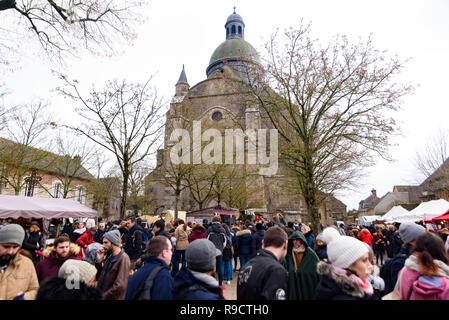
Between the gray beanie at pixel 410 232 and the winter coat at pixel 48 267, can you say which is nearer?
the gray beanie at pixel 410 232

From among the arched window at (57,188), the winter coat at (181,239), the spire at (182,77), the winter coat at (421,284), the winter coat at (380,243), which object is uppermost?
the spire at (182,77)

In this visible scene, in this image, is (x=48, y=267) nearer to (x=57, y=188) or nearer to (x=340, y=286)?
(x=340, y=286)

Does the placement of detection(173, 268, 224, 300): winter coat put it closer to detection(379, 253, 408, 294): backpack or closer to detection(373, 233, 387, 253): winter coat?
detection(379, 253, 408, 294): backpack

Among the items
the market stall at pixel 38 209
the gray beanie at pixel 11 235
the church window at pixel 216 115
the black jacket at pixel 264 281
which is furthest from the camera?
the church window at pixel 216 115

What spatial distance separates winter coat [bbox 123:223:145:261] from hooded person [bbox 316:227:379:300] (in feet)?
17.1

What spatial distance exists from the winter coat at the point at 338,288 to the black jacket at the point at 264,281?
44 centimetres

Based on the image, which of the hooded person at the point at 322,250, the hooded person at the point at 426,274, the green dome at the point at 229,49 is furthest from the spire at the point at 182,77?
the hooded person at the point at 426,274

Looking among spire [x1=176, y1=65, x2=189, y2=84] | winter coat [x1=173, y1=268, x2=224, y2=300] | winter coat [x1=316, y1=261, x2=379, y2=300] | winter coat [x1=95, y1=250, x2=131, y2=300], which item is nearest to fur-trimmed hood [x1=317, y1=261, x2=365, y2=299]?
winter coat [x1=316, y1=261, x2=379, y2=300]

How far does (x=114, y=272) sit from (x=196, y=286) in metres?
1.48

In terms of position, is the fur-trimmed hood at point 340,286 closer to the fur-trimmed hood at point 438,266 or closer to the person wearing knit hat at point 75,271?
the fur-trimmed hood at point 438,266

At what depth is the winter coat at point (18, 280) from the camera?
270 centimetres

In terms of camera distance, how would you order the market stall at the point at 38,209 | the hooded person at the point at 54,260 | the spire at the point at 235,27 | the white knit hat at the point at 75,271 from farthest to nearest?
the spire at the point at 235,27, the market stall at the point at 38,209, the hooded person at the point at 54,260, the white knit hat at the point at 75,271
